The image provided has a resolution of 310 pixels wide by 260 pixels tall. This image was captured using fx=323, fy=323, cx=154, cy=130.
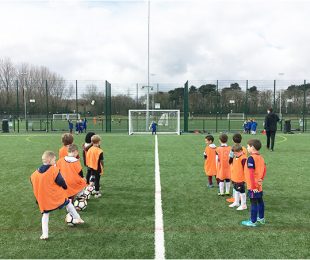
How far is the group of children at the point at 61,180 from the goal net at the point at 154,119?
2061 centimetres

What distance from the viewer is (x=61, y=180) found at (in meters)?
5.04

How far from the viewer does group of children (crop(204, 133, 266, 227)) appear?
5.35 metres

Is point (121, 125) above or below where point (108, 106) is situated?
below

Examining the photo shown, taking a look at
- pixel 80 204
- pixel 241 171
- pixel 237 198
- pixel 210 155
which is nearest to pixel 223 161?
pixel 210 155

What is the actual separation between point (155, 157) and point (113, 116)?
22739 millimetres

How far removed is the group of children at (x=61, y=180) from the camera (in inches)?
196

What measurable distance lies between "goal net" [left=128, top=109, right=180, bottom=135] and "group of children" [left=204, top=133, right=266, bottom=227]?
20030mm

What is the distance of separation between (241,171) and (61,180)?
335 cm

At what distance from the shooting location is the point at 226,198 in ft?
23.7

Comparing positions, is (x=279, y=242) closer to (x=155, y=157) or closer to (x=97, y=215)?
(x=97, y=215)

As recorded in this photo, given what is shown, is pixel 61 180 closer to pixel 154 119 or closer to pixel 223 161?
pixel 223 161

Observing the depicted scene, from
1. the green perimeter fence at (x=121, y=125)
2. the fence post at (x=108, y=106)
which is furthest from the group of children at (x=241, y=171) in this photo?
the green perimeter fence at (x=121, y=125)

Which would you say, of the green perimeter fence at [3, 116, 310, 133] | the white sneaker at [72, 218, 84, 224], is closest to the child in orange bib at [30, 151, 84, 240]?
the white sneaker at [72, 218, 84, 224]

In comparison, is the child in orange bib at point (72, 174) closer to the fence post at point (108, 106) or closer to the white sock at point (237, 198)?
A: the white sock at point (237, 198)
